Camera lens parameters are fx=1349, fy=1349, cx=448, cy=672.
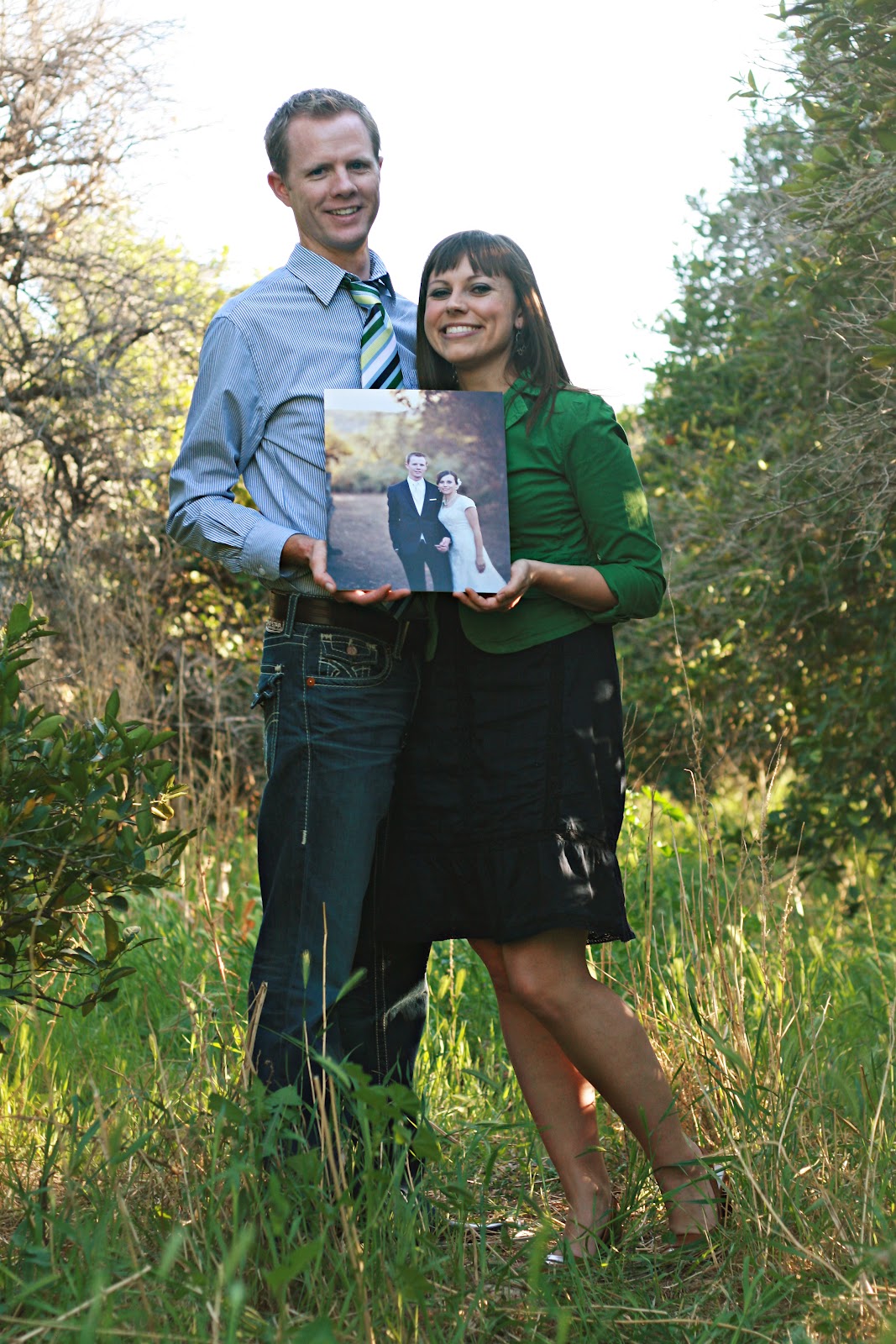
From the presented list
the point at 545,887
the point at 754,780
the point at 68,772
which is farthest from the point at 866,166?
the point at 754,780

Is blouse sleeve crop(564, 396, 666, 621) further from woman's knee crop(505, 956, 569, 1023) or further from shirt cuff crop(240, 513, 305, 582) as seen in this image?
woman's knee crop(505, 956, 569, 1023)

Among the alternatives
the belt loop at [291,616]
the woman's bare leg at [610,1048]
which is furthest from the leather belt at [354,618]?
the woman's bare leg at [610,1048]

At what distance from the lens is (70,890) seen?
2.48m

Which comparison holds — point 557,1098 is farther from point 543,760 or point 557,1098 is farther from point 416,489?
point 416,489

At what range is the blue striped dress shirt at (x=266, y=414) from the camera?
283cm

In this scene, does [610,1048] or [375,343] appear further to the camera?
[375,343]

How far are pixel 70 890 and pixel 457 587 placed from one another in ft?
3.03

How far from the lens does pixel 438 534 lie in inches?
105

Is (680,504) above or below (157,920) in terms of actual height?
above

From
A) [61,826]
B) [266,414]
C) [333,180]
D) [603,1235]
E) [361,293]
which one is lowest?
[603,1235]

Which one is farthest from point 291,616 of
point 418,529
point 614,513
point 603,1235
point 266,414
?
point 603,1235

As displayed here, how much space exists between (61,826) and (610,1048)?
116 cm

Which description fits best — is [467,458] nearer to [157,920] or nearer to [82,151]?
[157,920]

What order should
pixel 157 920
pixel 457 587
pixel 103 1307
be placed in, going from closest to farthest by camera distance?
pixel 103 1307 < pixel 457 587 < pixel 157 920
